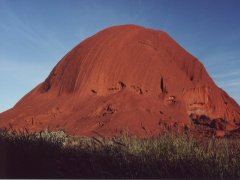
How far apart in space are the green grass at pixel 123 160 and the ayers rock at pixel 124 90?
27085 mm

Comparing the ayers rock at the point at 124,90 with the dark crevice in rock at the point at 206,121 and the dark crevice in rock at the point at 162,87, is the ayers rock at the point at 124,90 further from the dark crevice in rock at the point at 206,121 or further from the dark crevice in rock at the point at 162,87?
the dark crevice in rock at the point at 206,121

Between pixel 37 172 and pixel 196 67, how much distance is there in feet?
156

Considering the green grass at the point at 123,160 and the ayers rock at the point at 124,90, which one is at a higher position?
the ayers rock at the point at 124,90

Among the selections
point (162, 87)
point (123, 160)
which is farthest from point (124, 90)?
point (123, 160)

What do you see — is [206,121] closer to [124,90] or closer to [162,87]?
[162,87]

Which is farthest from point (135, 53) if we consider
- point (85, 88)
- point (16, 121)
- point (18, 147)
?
point (18, 147)

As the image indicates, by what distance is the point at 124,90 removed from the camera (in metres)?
45.8

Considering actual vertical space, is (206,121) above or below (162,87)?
below

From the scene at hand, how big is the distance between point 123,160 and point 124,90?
34.7 meters

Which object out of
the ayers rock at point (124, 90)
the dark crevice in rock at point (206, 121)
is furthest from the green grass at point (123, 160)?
the dark crevice in rock at point (206, 121)

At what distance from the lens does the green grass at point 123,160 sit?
10.3 meters

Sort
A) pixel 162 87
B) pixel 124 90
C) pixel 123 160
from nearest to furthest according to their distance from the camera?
1. pixel 123 160
2. pixel 124 90
3. pixel 162 87

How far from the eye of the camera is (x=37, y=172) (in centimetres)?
1089

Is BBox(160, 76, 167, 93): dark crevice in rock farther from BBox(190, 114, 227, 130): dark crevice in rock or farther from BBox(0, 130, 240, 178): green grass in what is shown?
BBox(0, 130, 240, 178): green grass
